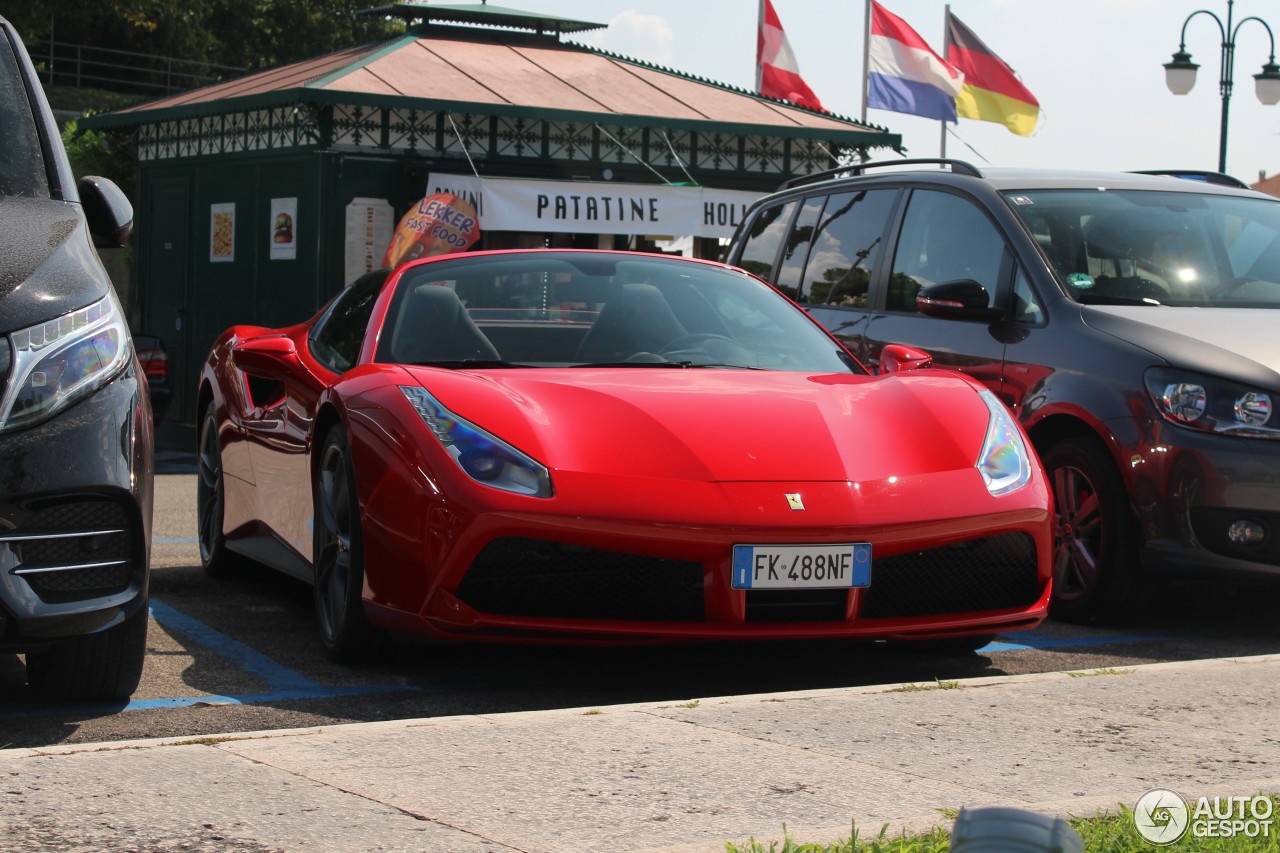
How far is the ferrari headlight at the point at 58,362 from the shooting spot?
422cm

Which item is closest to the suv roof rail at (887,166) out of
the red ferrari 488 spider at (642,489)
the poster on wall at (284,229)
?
the red ferrari 488 spider at (642,489)

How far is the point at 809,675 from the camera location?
5535 millimetres

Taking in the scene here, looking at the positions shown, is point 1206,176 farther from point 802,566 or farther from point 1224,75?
point 1224,75

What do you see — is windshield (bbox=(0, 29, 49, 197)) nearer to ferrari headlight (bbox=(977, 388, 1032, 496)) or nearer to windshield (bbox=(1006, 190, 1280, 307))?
ferrari headlight (bbox=(977, 388, 1032, 496))

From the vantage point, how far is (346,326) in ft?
21.7

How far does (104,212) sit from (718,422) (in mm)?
1881

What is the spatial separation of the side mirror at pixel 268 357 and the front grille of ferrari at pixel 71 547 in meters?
2.14

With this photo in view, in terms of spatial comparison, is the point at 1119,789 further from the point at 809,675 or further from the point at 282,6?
the point at 282,6

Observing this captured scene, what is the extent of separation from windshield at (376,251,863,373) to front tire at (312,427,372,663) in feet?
1.55

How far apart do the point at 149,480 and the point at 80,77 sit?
4881 cm

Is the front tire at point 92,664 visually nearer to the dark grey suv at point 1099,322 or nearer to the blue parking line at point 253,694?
the blue parking line at point 253,694

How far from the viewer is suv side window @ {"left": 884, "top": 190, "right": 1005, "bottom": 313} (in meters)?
7.61

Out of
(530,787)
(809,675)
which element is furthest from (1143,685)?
(530,787)

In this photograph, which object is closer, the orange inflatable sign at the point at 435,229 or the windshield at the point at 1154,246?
the windshield at the point at 1154,246
